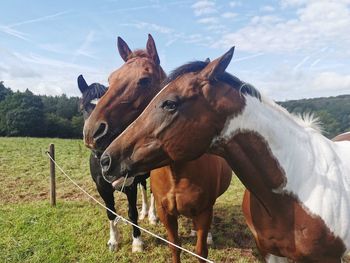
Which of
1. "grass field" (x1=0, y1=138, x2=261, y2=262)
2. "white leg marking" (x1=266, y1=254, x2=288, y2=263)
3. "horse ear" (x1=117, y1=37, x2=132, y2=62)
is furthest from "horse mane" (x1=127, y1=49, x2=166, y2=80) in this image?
"grass field" (x1=0, y1=138, x2=261, y2=262)

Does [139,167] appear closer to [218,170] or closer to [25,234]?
[218,170]

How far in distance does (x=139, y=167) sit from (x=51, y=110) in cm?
4317

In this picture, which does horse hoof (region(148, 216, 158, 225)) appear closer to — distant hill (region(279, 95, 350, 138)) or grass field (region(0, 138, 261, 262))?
grass field (region(0, 138, 261, 262))

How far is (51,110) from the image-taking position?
138 ft

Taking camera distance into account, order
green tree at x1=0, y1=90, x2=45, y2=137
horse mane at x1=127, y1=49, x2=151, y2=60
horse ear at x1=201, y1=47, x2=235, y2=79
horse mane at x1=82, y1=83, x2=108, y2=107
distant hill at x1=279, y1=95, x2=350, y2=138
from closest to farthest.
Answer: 1. horse ear at x1=201, y1=47, x2=235, y2=79
2. distant hill at x1=279, y1=95, x2=350, y2=138
3. horse mane at x1=127, y1=49, x2=151, y2=60
4. horse mane at x1=82, y1=83, x2=108, y2=107
5. green tree at x1=0, y1=90, x2=45, y2=137

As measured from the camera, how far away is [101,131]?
3.07 m

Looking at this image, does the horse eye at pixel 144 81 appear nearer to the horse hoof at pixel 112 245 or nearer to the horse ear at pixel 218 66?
the horse ear at pixel 218 66

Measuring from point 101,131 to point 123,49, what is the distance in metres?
1.21

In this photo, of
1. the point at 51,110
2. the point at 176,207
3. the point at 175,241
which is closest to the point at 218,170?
the point at 176,207

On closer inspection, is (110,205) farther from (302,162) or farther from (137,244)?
(302,162)

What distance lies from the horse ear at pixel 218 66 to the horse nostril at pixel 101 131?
4.21ft

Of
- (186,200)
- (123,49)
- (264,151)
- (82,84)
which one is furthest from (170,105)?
(82,84)

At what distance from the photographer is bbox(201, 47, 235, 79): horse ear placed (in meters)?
2.06

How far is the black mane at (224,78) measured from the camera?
219cm
